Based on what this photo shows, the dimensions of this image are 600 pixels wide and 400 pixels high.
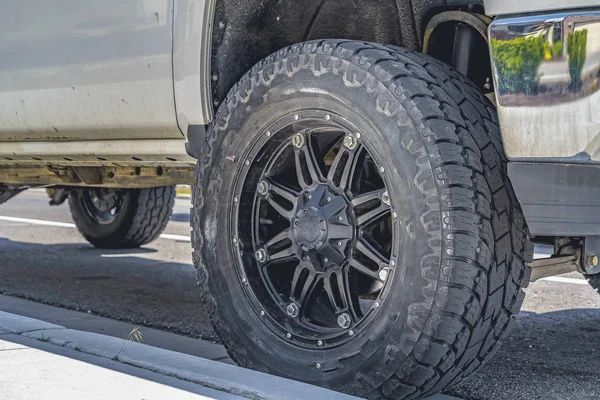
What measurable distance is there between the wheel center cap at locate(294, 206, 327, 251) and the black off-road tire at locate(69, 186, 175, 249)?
3.98 meters

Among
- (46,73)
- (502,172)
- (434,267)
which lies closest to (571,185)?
(502,172)

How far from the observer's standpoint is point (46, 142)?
13.9 feet

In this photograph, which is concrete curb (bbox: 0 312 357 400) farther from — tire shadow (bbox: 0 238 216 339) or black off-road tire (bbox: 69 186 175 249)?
black off-road tire (bbox: 69 186 175 249)

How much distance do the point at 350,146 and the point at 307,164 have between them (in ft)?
0.76

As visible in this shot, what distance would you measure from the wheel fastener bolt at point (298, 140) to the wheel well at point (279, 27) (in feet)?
1.62

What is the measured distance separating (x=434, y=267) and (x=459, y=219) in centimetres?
15

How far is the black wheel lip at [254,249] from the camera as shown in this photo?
276cm

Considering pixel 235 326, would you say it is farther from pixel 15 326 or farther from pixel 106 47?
pixel 106 47

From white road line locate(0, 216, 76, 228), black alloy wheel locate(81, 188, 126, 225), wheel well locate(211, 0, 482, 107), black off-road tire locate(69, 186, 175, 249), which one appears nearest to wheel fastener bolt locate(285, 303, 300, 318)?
wheel well locate(211, 0, 482, 107)

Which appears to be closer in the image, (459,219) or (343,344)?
(459,219)

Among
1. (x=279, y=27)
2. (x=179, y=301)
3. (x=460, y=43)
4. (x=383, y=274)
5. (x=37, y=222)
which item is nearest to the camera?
(x=383, y=274)

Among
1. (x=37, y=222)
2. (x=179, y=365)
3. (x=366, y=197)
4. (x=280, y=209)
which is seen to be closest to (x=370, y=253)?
(x=366, y=197)

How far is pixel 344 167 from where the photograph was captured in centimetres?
301

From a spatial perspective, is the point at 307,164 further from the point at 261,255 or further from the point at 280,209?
the point at 261,255
